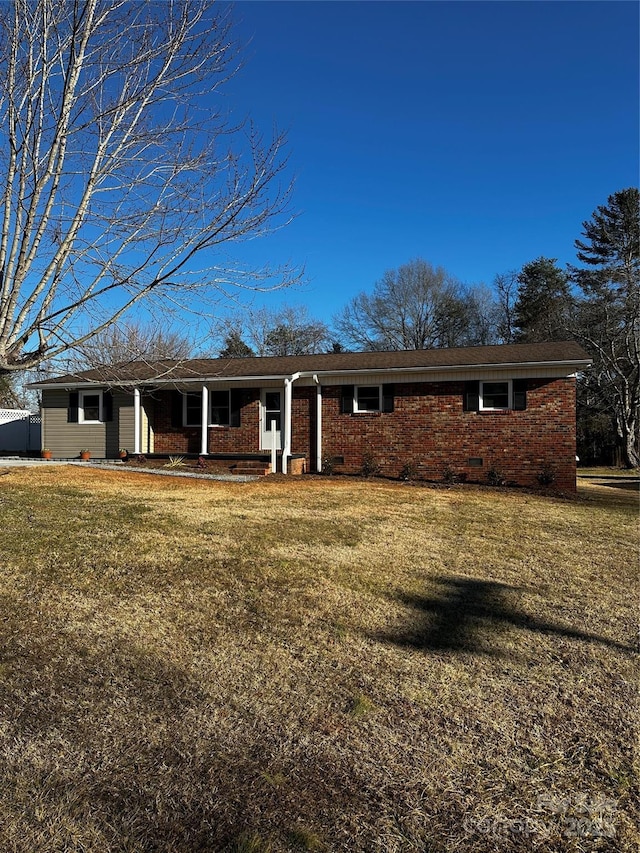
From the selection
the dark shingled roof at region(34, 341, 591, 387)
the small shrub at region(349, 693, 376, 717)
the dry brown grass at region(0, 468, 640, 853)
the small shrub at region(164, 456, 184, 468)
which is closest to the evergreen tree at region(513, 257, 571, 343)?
A: the dark shingled roof at region(34, 341, 591, 387)

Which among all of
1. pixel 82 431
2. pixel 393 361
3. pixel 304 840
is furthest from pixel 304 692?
pixel 82 431

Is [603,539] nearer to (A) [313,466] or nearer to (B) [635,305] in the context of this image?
(A) [313,466]

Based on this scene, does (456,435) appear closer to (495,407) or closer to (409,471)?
(495,407)

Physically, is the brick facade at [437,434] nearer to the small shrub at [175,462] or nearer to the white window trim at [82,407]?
→ the small shrub at [175,462]

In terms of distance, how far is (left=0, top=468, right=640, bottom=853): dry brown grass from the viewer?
86.0 inches

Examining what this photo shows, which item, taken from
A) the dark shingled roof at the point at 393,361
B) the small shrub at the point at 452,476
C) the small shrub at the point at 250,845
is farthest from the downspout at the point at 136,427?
the small shrub at the point at 250,845

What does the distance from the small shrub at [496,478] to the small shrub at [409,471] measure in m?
1.85

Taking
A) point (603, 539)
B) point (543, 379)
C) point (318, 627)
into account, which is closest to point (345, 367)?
point (543, 379)

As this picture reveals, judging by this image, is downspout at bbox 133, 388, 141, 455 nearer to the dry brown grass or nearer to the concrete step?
the concrete step

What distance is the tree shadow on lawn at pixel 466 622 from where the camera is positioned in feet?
13.3

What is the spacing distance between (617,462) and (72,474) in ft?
83.9

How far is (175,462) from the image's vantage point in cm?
1529

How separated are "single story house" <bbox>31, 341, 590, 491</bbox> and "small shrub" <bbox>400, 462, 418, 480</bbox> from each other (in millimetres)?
53

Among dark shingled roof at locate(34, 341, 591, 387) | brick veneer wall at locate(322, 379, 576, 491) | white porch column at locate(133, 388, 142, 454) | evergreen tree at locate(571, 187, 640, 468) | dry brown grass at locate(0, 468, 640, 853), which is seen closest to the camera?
dry brown grass at locate(0, 468, 640, 853)
